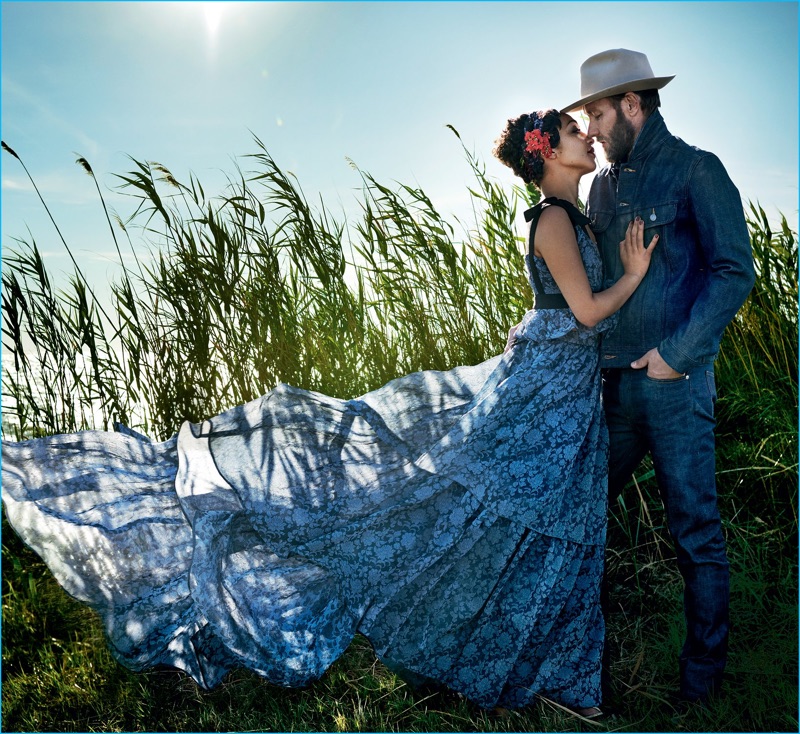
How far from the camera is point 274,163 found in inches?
134

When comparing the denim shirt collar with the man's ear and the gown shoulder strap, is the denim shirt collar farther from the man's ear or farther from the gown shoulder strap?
the gown shoulder strap

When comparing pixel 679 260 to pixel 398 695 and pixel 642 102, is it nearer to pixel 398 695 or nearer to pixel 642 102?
pixel 642 102

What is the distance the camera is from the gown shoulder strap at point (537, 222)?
7.25 ft

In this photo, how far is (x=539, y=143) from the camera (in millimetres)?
2262

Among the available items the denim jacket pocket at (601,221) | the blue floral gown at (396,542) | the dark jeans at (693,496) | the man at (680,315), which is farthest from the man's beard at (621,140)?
the dark jeans at (693,496)

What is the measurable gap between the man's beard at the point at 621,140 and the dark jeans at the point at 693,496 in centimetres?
70

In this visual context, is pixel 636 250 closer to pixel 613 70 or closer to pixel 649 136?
pixel 649 136

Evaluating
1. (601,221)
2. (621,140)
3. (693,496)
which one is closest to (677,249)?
(601,221)

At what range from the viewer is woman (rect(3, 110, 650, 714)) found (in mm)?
2139

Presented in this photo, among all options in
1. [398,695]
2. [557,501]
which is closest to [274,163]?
[557,501]

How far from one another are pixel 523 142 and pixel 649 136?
1.27ft

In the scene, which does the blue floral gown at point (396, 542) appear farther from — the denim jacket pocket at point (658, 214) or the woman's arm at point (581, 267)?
the denim jacket pocket at point (658, 214)

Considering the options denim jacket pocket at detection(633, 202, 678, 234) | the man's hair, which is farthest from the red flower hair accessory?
denim jacket pocket at detection(633, 202, 678, 234)

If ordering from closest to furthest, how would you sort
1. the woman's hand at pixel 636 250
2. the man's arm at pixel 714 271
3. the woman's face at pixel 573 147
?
the man's arm at pixel 714 271
the woman's hand at pixel 636 250
the woman's face at pixel 573 147
